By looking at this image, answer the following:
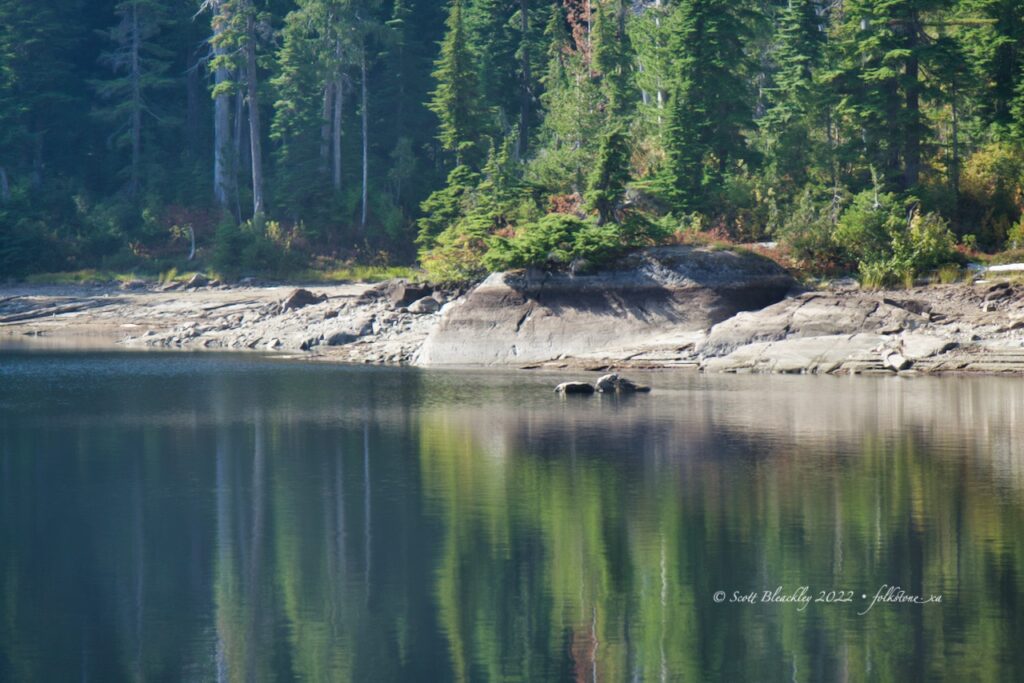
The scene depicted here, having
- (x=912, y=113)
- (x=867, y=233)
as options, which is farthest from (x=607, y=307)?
(x=912, y=113)

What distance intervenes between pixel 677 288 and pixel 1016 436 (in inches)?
676

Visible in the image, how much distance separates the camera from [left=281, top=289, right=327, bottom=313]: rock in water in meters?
54.0

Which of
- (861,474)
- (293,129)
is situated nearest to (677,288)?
(861,474)

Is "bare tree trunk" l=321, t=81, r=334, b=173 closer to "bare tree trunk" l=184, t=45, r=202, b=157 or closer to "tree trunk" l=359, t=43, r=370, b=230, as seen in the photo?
"tree trunk" l=359, t=43, r=370, b=230

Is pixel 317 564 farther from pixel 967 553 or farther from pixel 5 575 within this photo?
pixel 967 553

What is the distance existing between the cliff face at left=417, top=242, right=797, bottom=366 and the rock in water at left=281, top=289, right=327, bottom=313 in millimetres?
10430

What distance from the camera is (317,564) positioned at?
1706 cm

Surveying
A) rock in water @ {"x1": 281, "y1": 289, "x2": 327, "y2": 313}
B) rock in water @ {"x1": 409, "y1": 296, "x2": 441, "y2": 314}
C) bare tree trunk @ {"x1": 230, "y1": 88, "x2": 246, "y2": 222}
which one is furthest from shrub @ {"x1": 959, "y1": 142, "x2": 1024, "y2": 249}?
bare tree trunk @ {"x1": 230, "y1": 88, "x2": 246, "y2": 222}

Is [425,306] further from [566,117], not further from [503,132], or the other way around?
[503,132]

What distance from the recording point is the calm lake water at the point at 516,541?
13469mm

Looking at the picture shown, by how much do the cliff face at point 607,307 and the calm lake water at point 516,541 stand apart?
31.8 feet

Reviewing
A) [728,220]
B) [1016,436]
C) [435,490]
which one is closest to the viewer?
[435,490]

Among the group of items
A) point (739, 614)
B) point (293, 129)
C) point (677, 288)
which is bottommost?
point (739, 614)

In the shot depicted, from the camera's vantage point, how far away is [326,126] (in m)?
70.3
